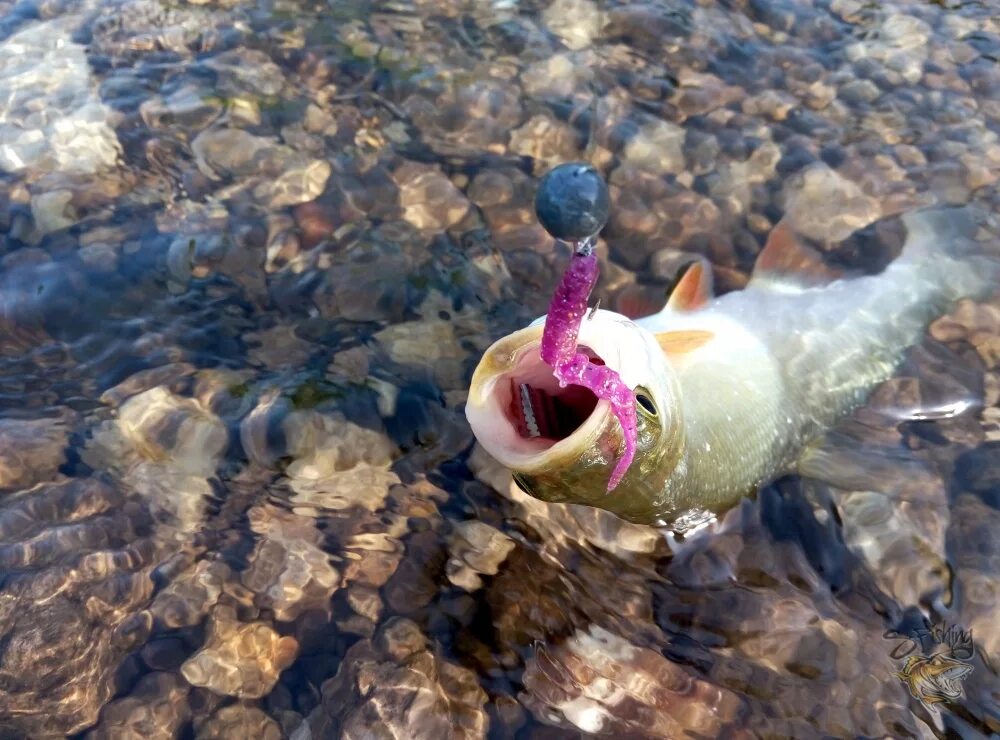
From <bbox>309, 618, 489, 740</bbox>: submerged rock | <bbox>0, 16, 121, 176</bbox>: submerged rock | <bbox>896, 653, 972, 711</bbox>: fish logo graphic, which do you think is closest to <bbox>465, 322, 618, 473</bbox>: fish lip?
<bbox>309, 618, 489, 740</bbox>: submerged rock

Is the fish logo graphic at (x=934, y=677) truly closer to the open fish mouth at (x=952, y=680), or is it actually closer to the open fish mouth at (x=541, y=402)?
the open fish mouth at (x=952, y=680)

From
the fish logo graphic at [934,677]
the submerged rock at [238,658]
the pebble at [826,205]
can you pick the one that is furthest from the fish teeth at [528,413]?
the pebble at [826,205]

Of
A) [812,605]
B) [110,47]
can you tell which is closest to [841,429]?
[812,605]

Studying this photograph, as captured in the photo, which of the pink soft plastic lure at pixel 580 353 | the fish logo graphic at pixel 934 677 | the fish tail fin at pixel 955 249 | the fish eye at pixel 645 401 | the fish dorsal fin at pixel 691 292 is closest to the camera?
the pink soft plastic lure at pixel 580 353

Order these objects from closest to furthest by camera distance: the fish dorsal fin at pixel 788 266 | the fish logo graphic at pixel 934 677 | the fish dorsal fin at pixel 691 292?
the fish logo graphic at pixel 934 677
the fish dorsal fin at pixel 691 292
the fish dorsal fin at pixel 788 266

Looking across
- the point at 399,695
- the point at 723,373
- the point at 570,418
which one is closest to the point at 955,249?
the point at 723,373

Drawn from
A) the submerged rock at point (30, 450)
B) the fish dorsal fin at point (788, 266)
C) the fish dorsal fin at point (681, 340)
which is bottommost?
the submerged rock at point (30, 450)
